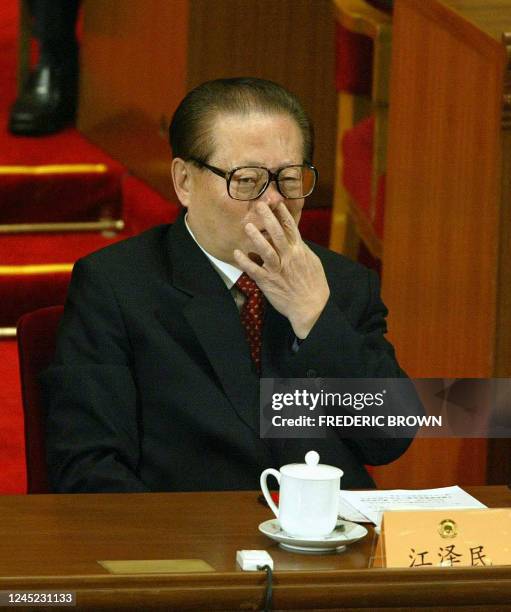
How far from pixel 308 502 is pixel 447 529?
0.50ft

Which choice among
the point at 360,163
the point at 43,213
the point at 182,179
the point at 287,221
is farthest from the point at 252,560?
the point at 43,213

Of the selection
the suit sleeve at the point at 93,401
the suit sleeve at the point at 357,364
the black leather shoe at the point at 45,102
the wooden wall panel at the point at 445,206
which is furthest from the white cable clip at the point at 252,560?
the black leather shoe at the point at 45,102

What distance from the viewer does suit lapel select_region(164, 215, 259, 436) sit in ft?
5.81

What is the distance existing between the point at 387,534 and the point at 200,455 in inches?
21.3

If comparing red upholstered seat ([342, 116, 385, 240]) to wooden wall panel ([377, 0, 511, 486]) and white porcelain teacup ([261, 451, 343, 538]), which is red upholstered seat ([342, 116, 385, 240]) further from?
white porcelain teacup ([261, 451, 343, 538])

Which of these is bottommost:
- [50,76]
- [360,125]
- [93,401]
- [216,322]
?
[93,401]

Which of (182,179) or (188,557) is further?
(182,179)

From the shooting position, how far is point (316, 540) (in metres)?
1.34

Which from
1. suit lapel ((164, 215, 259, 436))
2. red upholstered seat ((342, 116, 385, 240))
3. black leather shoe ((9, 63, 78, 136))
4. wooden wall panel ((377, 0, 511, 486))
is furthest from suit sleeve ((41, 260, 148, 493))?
black leather shoe ((9, 63, 78, 136))

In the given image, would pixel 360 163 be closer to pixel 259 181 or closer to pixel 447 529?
pixel 259 181

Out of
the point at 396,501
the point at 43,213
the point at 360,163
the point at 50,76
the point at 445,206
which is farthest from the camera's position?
the point at 50,76

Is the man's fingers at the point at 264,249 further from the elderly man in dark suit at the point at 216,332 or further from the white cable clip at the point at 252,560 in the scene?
the white cable clip at the point at 252,560

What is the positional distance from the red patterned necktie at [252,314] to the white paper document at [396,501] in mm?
318

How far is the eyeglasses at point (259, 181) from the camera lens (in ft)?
5.78
